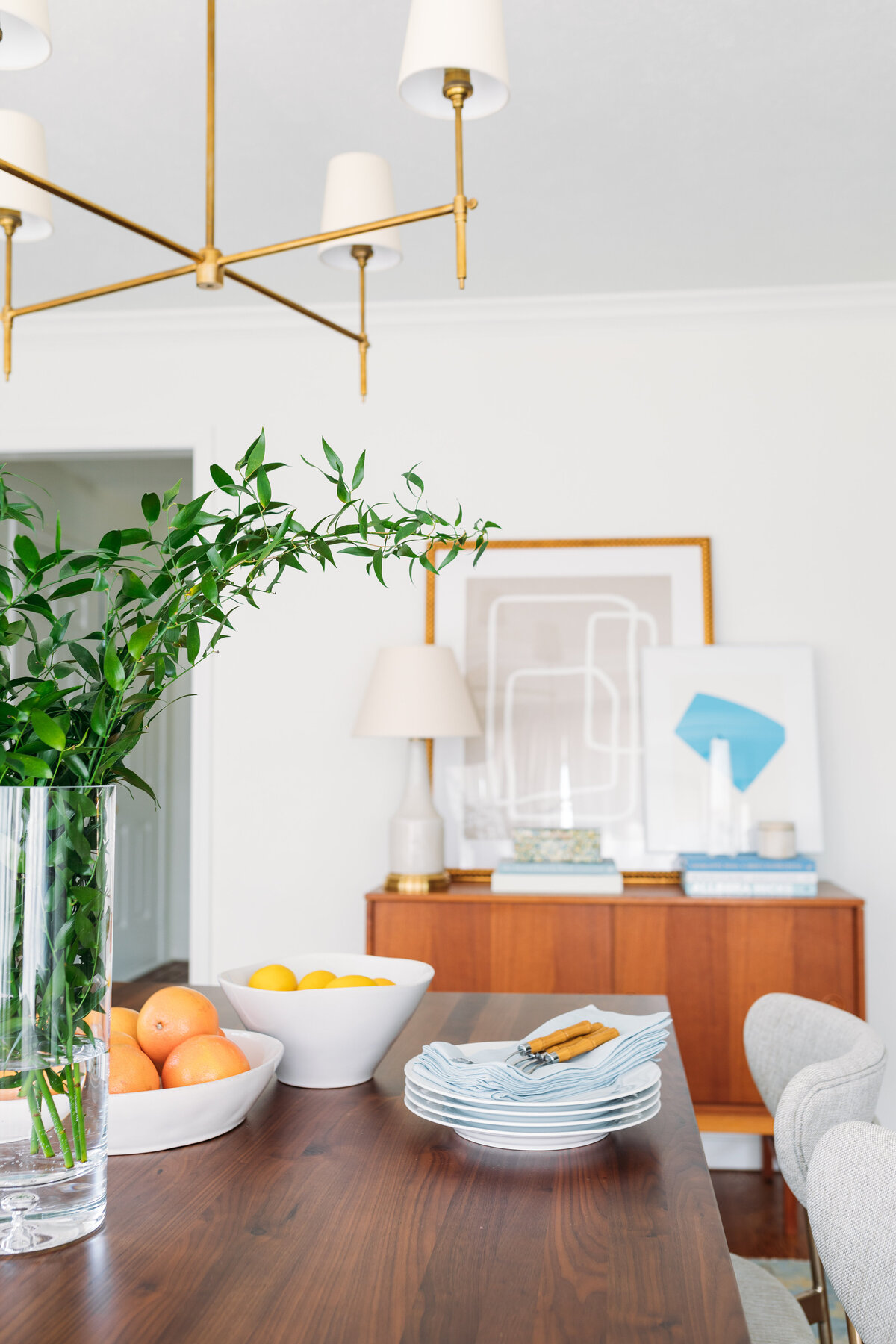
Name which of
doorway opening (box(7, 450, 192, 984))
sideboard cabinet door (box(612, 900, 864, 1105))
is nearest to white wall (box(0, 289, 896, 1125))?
sideboard cabinet door (box(612, 900, 864, 1105))

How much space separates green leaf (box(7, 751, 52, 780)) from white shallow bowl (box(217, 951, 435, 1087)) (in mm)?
525

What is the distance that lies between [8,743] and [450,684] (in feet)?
7.25

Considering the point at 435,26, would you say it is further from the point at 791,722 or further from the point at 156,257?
the point at 791,722

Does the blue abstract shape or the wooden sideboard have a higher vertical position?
the blue abstract shape

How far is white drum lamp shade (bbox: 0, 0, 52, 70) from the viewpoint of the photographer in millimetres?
1525

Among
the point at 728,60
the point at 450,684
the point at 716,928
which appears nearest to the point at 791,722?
the point at 716,928

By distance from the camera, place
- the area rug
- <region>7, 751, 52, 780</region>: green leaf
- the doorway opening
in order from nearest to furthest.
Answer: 1. <region>7, 751, 52, 780</region>: green leaf
2. the area rug
3. the doorway opening

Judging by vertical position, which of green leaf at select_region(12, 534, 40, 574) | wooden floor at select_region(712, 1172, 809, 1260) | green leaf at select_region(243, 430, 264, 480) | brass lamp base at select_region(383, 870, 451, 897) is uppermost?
green leaf at select_region(243, 430, 264, 480)

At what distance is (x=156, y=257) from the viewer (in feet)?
10.9

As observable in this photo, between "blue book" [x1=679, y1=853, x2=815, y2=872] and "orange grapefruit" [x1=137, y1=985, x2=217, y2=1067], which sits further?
"blue book" [x1=679, y1=853, x2=815, y2=872]

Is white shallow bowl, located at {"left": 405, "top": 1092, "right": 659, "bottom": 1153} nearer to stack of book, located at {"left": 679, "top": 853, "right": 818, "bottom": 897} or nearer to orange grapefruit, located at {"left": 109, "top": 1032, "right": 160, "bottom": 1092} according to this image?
orange grapefruit, located at {"left": 109, "top": 1032, "right": 160, "bottom": 1092}

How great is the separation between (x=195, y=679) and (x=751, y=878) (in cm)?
198

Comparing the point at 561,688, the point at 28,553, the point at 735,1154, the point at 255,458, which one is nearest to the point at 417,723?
the point at 561,688

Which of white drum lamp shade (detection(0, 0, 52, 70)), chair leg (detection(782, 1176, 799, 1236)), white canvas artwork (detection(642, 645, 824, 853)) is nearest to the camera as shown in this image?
white drum lamp shade (detection(0, 0, 52, 70))
